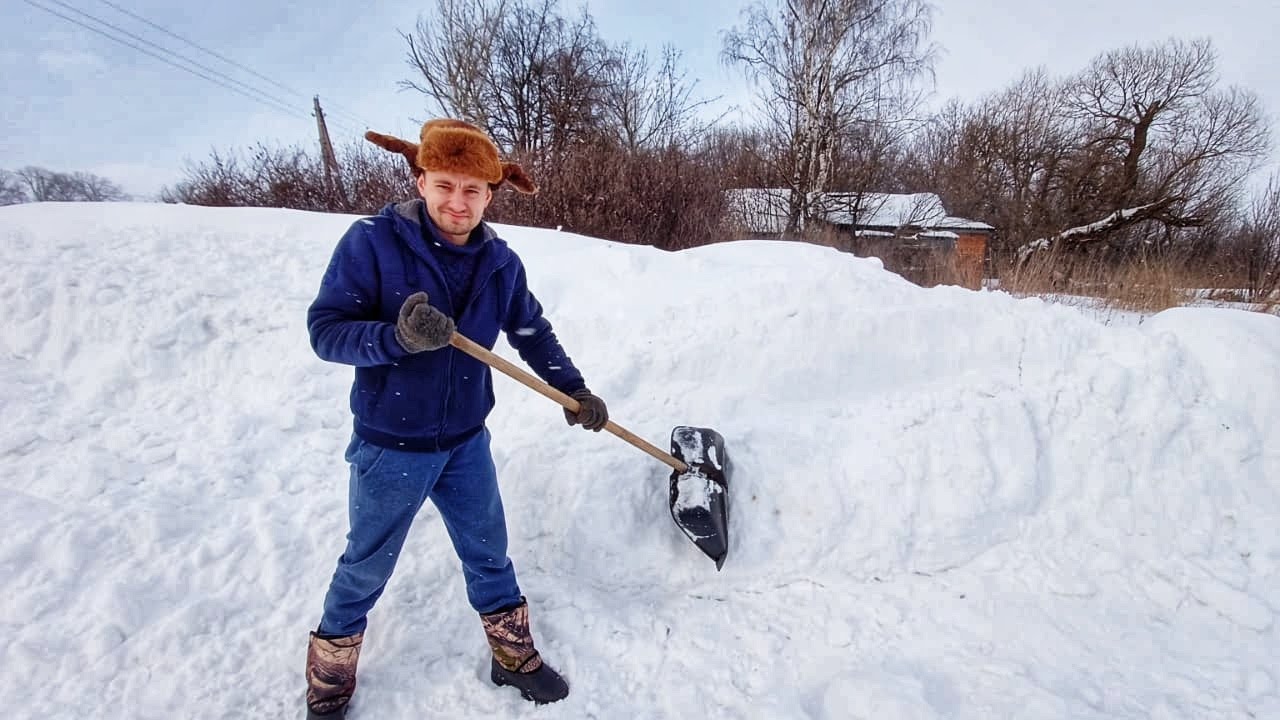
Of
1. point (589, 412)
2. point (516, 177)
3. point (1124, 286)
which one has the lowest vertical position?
point (589, 412)

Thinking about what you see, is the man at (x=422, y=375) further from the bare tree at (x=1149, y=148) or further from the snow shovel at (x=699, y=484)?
the bare tree at (x=1149, y=148)

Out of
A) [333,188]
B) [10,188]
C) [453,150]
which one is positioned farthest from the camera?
[10,188]

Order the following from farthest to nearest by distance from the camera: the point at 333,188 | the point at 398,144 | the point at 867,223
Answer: the point at 867,223
the point at 333,188
the point at 398,144

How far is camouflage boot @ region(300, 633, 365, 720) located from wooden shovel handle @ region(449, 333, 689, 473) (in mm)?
935

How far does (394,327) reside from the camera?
125 centimetres

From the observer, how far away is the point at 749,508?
2.32 metres

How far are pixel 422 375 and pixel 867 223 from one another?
1075 centimetres

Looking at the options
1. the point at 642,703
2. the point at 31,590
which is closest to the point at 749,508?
the point at 642,703

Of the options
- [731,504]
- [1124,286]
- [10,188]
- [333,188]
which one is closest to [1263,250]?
[1124,286]

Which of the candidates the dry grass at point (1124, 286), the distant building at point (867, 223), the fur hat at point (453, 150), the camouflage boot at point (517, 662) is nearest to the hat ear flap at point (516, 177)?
the fur hat at point (453, 150)

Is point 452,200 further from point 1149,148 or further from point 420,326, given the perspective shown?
point 1149,148

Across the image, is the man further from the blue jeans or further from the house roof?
the house roof

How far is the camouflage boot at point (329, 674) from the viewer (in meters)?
1.51

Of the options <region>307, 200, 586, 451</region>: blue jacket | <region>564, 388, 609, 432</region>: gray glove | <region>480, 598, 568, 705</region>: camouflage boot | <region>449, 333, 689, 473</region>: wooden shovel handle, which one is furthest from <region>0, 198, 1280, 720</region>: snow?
<region>307, 200, 586, 451</region>: blue jacket
